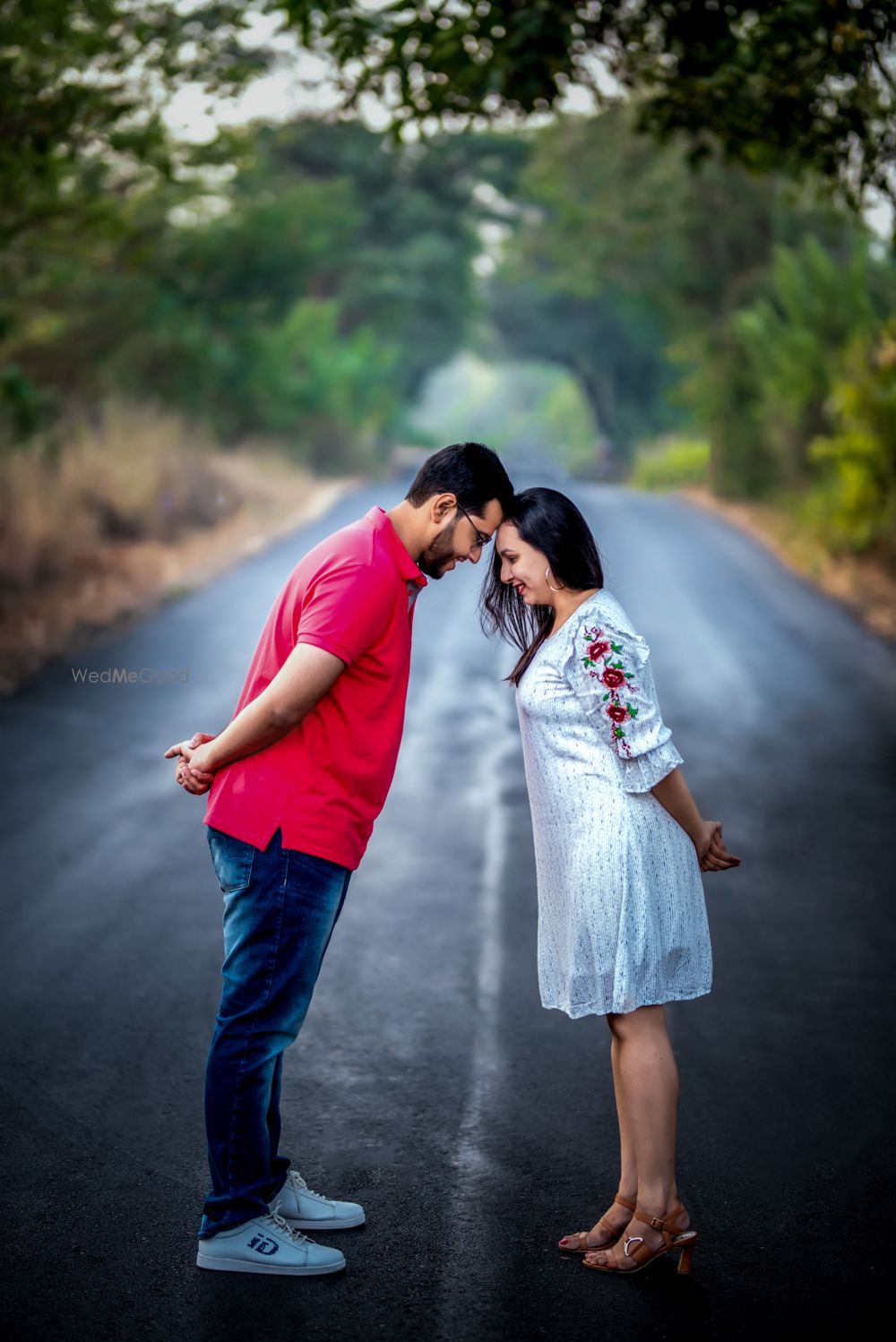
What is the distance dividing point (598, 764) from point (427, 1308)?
137 cm

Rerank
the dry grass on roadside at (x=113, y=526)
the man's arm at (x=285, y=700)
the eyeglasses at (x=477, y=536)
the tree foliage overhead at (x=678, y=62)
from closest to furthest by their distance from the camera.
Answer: the man's arm at (x=285, y=700), the eyeglasses at (x=477, y=536), the tree foliage overhead at (x=678, y=62), the dry grass on roadside at (x=113, y=526)

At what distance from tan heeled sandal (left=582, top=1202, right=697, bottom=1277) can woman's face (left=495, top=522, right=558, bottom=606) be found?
1584 mm

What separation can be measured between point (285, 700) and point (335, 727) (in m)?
0.20

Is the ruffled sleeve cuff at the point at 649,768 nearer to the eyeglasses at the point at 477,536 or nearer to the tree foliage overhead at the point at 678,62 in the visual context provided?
the eyeglasses at the point at 477,536

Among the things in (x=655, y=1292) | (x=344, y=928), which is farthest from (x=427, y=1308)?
(x=344, y=928)

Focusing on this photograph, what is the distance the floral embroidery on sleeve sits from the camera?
11.8ft

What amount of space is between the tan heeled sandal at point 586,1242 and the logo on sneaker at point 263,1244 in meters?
0.74

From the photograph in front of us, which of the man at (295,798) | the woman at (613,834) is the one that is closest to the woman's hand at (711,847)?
the woman at (613,834)

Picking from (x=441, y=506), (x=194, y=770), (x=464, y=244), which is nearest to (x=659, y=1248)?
(x=194, y=770)

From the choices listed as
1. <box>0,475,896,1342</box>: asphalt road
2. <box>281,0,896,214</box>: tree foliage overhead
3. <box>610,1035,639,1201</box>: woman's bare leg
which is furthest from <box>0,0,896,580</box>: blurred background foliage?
<box>610,1035,639,1201</box>: woman's bare leg

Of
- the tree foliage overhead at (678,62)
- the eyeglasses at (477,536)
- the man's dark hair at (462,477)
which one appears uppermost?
the tree foliage overhead at (678,62)

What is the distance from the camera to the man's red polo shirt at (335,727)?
348 centimetres

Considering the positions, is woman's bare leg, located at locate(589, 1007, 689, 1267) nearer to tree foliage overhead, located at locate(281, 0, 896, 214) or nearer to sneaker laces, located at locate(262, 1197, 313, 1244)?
sneaker laces, located at locate(262, 1197, 313, 1244)

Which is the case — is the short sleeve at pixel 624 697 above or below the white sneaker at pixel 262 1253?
above
